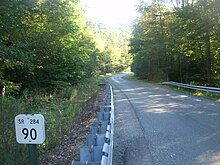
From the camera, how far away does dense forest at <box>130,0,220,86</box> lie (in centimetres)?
2312

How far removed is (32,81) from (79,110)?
6.52 m

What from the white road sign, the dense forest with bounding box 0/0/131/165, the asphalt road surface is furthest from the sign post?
the asphalt road surface

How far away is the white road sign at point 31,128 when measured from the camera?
365cm

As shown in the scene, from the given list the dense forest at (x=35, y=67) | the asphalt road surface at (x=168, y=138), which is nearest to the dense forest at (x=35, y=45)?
the dense forest at (x=35, y=67)

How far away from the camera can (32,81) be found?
2062 centimetres

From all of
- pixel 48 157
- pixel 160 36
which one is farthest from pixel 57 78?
pixel 160 36

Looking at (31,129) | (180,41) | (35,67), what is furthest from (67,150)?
(180,41)

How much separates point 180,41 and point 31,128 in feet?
92.2

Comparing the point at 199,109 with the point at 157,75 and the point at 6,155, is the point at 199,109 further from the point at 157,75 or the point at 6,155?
the point at 157,75

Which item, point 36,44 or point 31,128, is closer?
point 31,128

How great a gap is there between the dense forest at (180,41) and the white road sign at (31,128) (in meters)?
20.3

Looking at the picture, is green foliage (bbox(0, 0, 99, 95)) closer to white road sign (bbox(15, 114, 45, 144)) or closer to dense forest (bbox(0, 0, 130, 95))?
dense forest (bbox(0, 0, 130, 95))

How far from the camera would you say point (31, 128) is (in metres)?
3.67

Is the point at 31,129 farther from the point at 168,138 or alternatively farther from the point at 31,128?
the point at 168,138
